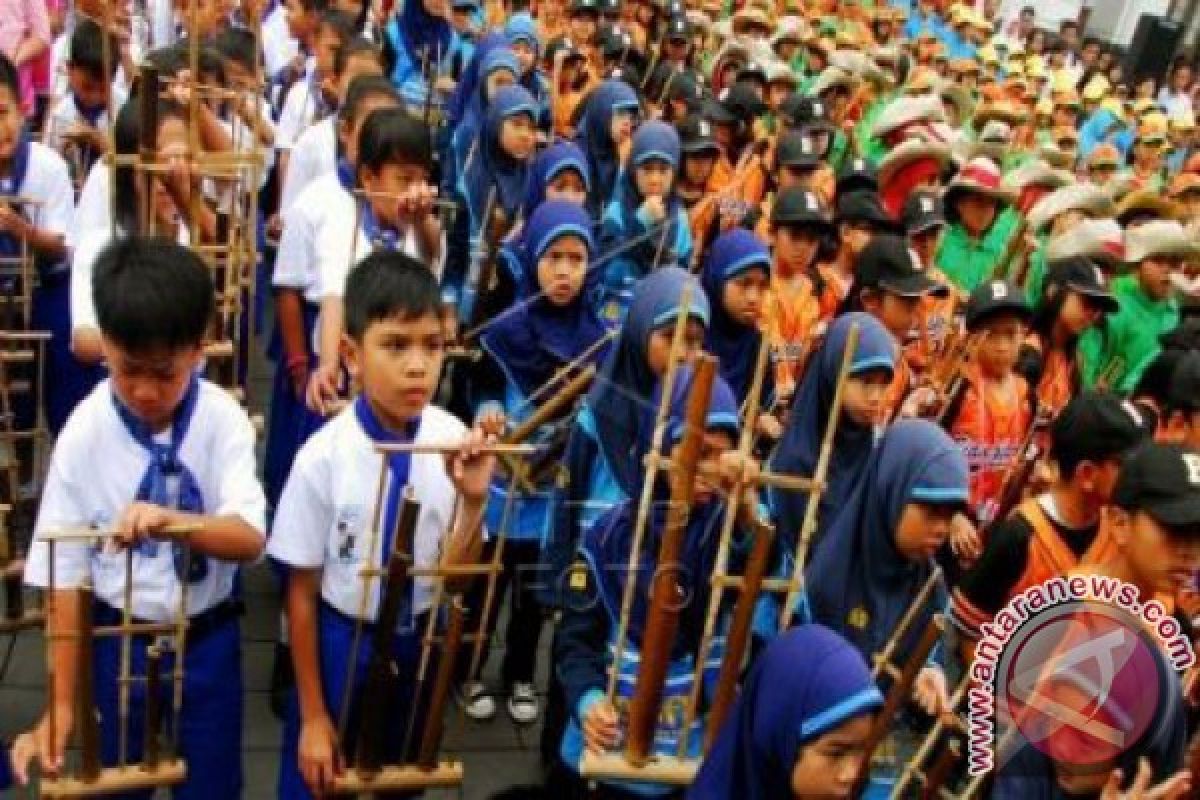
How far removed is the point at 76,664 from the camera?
2549 millimetres

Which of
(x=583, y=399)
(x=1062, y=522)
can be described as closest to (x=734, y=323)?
(x=583, y=399)

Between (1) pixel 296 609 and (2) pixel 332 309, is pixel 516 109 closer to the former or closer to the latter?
(2) pixel 332 309

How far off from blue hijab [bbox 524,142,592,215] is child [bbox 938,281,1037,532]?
212 centimetres

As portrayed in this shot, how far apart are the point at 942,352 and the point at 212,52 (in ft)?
11.7

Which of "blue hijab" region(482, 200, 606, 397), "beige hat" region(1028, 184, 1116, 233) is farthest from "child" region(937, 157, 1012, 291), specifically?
"blue hijab" region(482, 200, 606, 397)

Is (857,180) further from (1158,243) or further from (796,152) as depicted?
(1158,243)

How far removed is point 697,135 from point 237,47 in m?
2.64

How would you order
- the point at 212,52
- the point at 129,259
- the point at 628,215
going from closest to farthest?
1. the point at 129,259
2. the point at 212,52
3. the point at 628,215

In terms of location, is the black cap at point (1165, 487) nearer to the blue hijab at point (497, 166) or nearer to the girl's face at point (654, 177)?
the girl's face at point (654, 177)

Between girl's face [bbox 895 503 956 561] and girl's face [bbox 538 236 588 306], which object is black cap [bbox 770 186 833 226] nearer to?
girl's face [bbox 538 236 588 306]

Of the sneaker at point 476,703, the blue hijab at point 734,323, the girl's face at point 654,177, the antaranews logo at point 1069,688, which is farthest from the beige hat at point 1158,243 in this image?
the antaranews logo at point 1069,688

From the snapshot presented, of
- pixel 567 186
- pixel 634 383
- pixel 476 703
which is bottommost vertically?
pixel 476 703

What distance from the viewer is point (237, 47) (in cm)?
588

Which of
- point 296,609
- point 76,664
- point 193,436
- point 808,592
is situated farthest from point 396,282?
point 808,592
